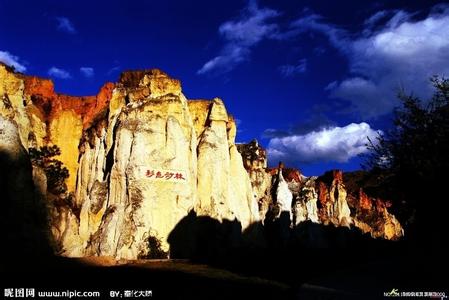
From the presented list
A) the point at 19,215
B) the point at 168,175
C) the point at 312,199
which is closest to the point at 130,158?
the point at 168,175

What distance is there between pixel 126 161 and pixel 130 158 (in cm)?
64

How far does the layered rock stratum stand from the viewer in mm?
36062

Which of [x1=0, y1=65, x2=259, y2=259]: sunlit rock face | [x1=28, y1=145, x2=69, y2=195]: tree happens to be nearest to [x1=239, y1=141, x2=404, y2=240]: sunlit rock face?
[x1=0, y1=65, x2=259, y2=259]: sunlit rock face

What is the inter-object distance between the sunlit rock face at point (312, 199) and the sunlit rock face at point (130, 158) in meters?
14.2

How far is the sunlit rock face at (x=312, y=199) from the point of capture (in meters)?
66.3

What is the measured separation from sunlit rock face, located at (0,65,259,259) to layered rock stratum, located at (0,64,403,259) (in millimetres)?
85

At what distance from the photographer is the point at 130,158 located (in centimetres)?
3762

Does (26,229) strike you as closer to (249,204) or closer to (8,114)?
(8,114)

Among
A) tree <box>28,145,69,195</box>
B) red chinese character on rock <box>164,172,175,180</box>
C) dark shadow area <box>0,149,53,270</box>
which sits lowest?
dark shadow area <box>0,149,53,270</box>
